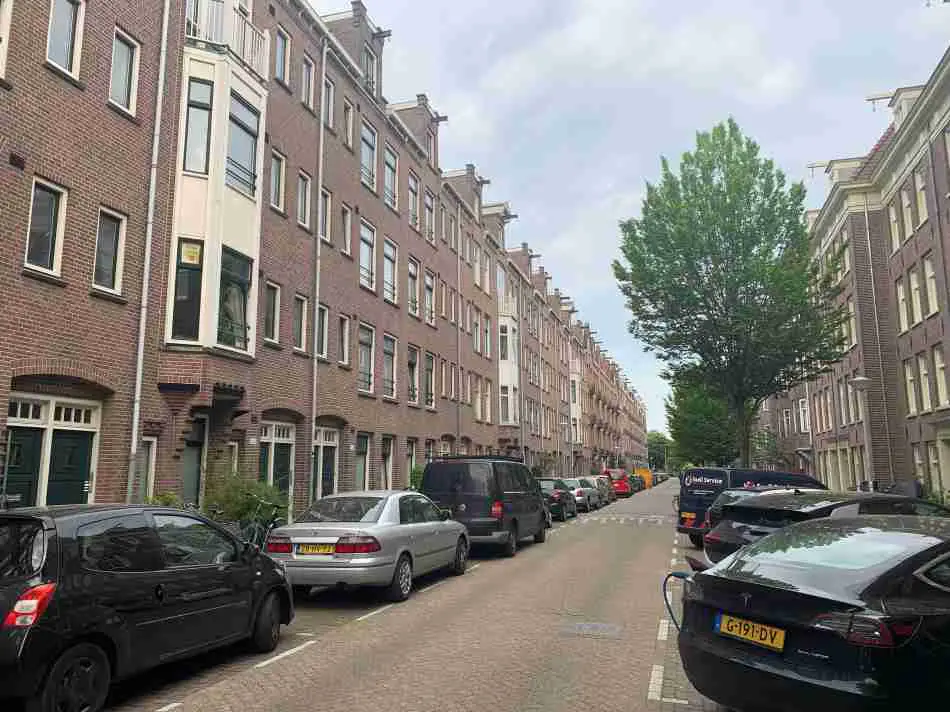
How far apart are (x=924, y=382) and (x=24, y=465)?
27.8 meters

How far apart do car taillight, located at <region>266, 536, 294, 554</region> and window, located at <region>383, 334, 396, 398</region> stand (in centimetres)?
1419

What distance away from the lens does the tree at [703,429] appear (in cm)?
5134

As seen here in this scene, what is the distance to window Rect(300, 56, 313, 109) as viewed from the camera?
19884 mm

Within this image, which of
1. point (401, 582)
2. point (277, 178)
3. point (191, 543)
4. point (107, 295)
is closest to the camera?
point (191, 543)

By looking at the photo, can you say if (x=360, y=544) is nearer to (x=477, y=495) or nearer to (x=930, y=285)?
(x=477, y=495)

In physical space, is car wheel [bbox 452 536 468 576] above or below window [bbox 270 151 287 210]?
below

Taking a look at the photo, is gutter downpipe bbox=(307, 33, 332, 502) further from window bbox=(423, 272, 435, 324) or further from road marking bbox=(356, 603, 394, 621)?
road marking bbox=(356, 603, 394, 621)

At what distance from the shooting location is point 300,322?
19.1m

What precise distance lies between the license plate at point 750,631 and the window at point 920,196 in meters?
24.9

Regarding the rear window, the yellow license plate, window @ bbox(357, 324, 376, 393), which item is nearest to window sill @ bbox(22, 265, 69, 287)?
the yellow license plate

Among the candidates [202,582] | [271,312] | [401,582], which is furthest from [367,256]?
[202,582]

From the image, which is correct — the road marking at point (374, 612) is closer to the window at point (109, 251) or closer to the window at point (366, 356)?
the window at point (109, 251)

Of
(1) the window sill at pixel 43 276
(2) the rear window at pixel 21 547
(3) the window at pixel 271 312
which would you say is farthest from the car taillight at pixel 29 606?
(3) the window at pixel 271 312

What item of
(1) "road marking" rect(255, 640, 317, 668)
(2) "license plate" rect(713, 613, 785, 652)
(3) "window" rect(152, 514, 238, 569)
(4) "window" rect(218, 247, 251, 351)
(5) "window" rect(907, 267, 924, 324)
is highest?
(5) "window" rect(907, 267, 924, 324)
